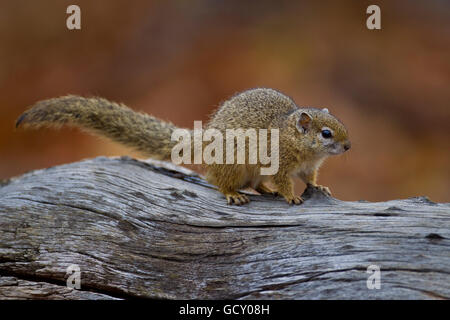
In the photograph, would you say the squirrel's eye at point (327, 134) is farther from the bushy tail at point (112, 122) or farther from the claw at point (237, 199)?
the bushy tail at point (112, 122)

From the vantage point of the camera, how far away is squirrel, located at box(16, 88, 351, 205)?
157 inches

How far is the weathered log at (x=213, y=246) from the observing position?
2.77 meters

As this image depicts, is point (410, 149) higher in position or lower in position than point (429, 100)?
lower

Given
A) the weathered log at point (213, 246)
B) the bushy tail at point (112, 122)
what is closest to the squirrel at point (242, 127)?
the bushy tail at point (112, 122)

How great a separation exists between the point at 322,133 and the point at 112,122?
6.12 feet

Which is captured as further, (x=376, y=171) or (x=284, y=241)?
(x=376, y=171)

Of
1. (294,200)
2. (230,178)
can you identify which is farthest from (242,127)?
(294,200)

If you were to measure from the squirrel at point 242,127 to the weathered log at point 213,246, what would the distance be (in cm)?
34

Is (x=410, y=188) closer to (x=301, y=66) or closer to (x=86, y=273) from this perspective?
(x=301, y=66)

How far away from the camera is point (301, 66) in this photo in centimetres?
991
